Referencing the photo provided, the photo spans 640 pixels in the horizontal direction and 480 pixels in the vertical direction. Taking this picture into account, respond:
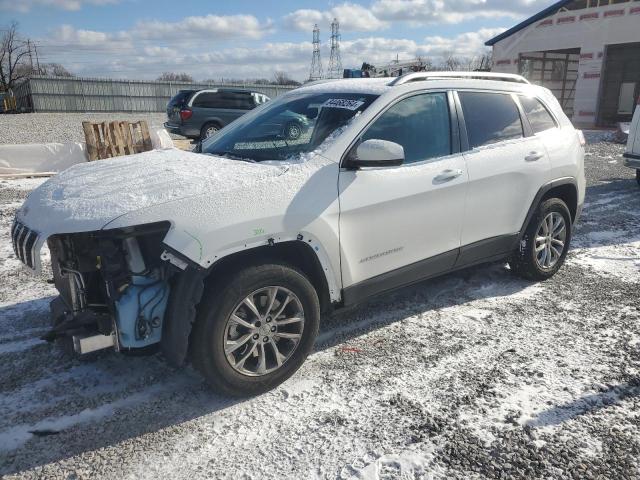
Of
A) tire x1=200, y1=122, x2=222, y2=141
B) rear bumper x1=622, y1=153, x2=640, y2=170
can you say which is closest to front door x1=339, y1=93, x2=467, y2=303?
rear bumper x1=622, y1=153, x2=640, y2=170

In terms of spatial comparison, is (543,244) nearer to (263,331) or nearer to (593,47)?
(263,331)

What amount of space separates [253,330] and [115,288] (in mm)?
794

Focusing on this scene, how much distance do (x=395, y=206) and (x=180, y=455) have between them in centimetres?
199

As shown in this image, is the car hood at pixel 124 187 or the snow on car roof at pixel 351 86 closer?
the car hood at pixel 124 187

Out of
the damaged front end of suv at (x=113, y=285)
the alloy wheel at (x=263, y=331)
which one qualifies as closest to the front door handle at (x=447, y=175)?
the alloy wheel at (x=263, y=331)

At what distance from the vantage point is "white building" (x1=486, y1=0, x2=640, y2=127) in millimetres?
22406

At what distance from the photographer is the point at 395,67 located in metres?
12.1

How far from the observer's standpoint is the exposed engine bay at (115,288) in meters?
2.70

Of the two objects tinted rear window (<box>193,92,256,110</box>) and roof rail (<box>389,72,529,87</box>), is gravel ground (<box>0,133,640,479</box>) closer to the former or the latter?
roof rail (<box>389,72,529,87</box>)

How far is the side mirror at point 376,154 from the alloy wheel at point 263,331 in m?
0.94

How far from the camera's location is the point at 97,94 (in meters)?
37.3

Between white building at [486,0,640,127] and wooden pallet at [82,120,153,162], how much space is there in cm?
2123

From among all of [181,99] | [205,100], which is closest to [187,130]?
[181,99]

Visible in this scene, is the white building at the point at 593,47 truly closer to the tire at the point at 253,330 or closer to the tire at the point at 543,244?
the tire at the point at 543,244
